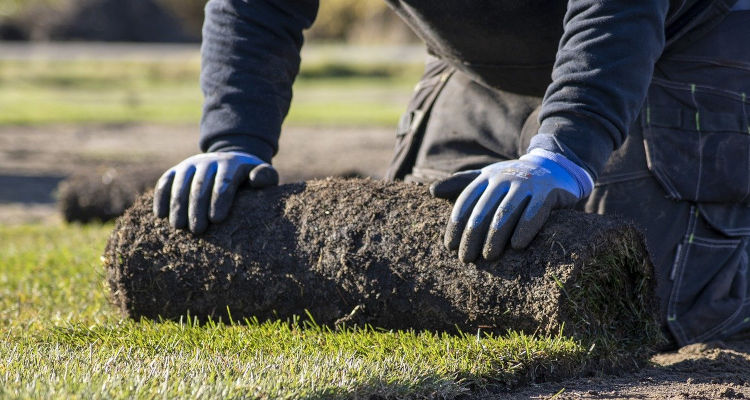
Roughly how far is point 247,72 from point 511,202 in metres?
1.28

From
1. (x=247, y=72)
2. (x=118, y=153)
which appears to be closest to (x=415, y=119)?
(x=247, y=72)

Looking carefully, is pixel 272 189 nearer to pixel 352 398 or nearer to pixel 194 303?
pixel 194 303

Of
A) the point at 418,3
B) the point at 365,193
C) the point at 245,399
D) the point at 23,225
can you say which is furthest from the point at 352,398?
the point at 23,225

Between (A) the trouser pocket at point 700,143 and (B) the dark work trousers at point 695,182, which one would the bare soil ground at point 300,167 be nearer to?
(B) the dark work trousers at point 695,182

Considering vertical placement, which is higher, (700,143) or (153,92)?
(153,92)

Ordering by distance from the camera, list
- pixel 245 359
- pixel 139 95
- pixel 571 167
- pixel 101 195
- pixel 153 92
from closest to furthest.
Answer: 1. pixel 245 359
2. pixel 571 167
3. pixel 101 195
4. pixel 139 95
5. pixel 153 92

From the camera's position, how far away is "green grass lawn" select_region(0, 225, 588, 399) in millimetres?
2318

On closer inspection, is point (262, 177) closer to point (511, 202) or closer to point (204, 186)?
point (204, 186)

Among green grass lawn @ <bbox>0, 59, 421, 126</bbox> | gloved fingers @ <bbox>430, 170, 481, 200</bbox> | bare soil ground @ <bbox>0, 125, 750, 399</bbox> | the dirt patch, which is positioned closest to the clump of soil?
bare soil ground @ <bbox>0, 125, 750, 399</bbox>

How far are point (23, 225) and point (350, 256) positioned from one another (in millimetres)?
4285

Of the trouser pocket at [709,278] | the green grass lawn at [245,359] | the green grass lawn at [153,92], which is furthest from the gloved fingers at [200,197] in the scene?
the green grass lawn at [153,92]

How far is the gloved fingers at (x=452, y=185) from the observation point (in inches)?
118

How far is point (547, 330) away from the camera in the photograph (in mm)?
2834

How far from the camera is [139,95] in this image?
17.9m
